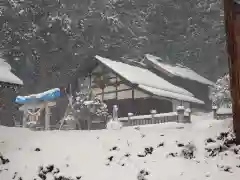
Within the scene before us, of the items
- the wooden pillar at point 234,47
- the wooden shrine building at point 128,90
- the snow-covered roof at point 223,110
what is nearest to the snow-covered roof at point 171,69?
the wooden shrine building at point 128,90

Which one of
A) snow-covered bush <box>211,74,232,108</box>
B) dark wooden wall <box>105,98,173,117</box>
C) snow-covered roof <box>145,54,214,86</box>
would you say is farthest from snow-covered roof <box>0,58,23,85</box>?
snow-covered roof <box>145,54,214,86</box>

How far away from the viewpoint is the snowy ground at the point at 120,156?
8727 millimetres

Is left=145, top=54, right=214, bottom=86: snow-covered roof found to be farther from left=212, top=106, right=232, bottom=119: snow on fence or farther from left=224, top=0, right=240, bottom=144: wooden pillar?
left=224, top=0, right=240, bottom=144: wooden pillar

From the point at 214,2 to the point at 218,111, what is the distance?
17752mm

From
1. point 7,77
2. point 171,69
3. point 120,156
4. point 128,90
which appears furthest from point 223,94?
point 120,156

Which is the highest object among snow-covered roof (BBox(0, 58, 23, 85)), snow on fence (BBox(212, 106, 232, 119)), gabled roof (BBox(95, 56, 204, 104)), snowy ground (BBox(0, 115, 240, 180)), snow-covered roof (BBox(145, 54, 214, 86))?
snow-covered roof (BBox(145, 54, 214, 86))

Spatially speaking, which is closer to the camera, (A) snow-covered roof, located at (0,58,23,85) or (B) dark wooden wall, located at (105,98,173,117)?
(A) snow-covered roof, located at (0,58,23,85)

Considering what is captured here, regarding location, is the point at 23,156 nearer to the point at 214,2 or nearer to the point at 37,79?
the point at 37,79

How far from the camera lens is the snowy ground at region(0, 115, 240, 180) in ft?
28.6

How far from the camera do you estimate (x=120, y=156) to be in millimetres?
10172

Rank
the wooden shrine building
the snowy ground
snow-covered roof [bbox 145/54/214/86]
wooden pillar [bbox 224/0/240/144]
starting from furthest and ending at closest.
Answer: snow-covered roof [bbox 145/54/214/86] < the wooden shrine building < wooden pillar [bbox 224/0/240/144] < the snowy ground

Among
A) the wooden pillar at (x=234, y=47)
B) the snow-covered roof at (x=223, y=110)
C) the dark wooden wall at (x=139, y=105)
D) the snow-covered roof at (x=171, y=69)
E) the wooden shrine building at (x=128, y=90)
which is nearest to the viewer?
the wooden pillar at (x=234, y=47)

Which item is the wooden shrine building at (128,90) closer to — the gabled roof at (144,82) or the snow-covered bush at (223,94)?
the gabled roof at (144,82)

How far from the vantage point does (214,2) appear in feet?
138
